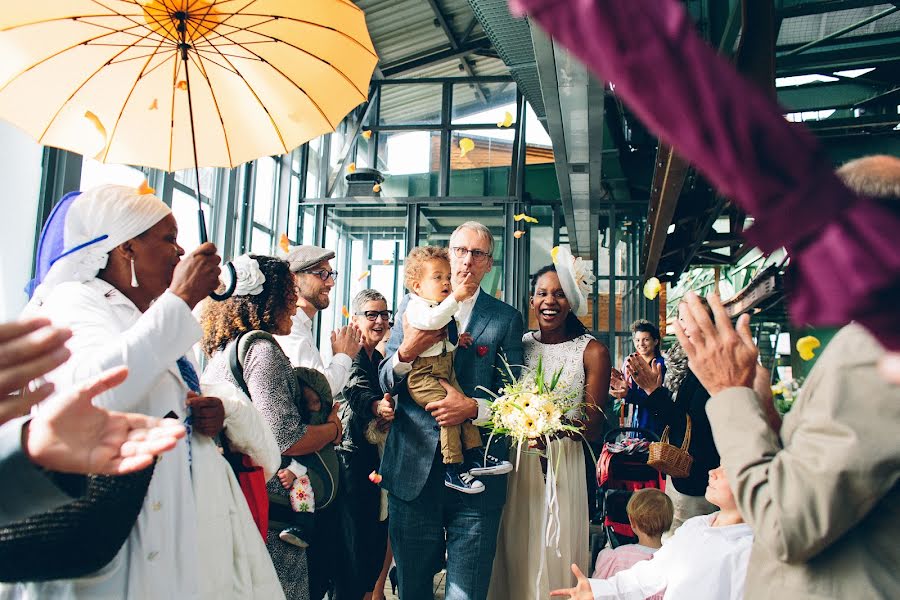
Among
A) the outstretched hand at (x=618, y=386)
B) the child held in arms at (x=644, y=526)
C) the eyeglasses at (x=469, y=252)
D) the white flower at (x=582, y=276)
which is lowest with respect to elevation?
the child held in arms at (x=644, y=526)

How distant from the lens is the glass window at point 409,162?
31.6ft

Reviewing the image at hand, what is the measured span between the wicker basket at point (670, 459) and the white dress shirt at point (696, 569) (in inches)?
46.9

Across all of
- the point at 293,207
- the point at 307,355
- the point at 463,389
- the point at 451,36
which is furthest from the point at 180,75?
the point at 451,36

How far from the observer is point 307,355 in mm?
3135

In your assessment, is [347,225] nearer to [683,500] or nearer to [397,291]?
[397,291]

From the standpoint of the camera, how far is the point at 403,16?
29.3 feet

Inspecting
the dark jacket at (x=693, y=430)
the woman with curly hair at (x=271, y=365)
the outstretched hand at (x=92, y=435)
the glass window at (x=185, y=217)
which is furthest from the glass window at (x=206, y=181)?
the outstretched hand at (x=92, y=435)

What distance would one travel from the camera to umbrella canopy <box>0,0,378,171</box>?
209 cm

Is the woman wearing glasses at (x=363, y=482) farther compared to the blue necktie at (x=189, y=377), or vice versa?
the woman wearing glasses at (x=363, y=482)

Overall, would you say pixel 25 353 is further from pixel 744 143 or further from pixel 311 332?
pixel 311 332

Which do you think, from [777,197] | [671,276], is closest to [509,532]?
[777,197]

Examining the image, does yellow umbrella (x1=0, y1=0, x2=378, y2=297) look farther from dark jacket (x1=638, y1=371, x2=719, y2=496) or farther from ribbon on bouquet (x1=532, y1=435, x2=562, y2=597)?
dark jacket (x1=638, y1=371, x2=719, y2=496)

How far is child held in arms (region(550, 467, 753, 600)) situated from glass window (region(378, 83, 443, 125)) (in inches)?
328

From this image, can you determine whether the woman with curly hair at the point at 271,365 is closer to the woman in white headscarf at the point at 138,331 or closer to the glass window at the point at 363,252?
the woman in white headscarf at the point at 138,331
